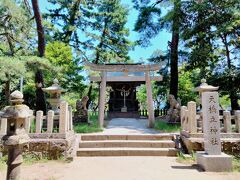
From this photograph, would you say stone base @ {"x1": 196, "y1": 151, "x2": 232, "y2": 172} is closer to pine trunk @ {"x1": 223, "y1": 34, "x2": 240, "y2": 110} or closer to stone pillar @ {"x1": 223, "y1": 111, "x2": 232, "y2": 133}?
stone pillar @ {"x1": 223, "y1": 111, "x2": 232, "y2": 133}

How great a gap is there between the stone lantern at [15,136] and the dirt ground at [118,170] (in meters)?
1.34

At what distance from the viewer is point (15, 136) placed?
4.36 metres

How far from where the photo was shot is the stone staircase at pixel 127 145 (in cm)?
832

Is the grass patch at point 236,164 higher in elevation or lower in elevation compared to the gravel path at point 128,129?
lower

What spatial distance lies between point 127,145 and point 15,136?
518cm

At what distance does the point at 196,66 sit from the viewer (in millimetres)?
13469

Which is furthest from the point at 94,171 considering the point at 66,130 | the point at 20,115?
the point at 20,115

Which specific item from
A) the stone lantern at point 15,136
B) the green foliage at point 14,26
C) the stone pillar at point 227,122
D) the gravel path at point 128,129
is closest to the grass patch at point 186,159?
the stone pillar at point 227,122

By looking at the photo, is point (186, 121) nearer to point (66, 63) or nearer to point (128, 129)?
point (128, 129)

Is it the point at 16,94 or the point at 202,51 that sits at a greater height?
the point at 202,51

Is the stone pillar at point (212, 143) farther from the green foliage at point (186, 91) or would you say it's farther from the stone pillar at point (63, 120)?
the green foliage at point (186, 91)

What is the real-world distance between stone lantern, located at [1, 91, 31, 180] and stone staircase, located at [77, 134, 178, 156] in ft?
13.3

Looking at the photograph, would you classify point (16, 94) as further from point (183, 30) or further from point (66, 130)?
point (183, 30)

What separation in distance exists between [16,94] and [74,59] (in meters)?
16.9
